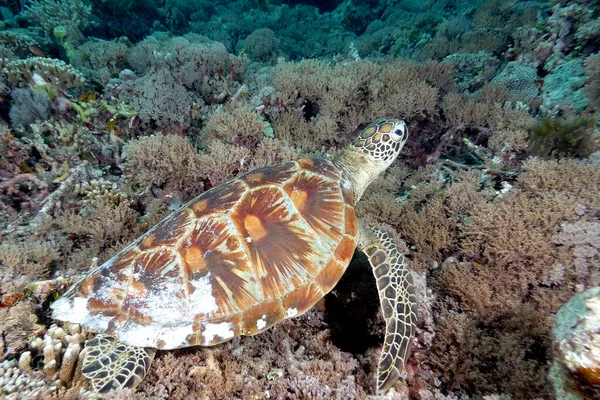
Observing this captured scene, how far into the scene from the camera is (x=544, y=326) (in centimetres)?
201

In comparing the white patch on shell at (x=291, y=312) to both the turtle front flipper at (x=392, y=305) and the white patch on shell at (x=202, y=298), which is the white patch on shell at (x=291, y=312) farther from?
the turtle front flipper at (x=392, y=305)

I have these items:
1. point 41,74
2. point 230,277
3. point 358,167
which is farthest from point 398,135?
point 41,74

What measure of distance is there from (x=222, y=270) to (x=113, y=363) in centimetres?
84

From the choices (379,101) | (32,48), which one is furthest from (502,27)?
(32,48)

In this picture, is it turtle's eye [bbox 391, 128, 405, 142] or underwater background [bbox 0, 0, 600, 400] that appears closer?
underwater background [bbox 0, 0, 600, 400]

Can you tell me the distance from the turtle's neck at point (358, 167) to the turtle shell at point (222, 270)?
0.63m

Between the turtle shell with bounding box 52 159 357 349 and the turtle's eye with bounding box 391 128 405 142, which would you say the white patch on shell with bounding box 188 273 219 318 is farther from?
the turtle's eye with bounding box 391 128 405 142

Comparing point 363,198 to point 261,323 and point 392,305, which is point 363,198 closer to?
point 392,305

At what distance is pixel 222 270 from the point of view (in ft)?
6.53

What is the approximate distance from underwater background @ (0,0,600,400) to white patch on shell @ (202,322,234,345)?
25cm

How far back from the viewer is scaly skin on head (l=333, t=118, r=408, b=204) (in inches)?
120

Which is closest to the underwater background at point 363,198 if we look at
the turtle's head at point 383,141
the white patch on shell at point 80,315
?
the white patch on shell at point 80,315

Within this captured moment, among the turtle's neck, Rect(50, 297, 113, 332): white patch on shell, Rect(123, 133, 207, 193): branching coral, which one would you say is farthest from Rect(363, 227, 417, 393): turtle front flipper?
Rect(123, 133, 207, 193): branching coral

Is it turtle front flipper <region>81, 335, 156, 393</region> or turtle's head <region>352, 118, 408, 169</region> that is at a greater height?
turtle's head <region>352, 118, 408, 169</region>
